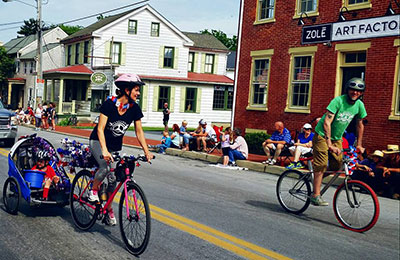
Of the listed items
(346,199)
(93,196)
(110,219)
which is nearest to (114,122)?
(93,196)

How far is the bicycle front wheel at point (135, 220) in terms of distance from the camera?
16.3ft

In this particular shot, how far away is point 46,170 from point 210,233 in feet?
8.08

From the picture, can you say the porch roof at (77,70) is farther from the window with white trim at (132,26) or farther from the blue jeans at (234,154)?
the blue jeans at (234,154)

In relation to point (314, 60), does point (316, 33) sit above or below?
above

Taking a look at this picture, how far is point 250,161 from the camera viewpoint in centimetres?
1515

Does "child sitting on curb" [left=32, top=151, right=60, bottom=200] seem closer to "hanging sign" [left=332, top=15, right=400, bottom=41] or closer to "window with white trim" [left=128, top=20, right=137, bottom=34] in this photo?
"hanging sign" [left=332, top=15, right=400, bottom=41]

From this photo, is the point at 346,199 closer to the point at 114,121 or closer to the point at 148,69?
the point at 114,121

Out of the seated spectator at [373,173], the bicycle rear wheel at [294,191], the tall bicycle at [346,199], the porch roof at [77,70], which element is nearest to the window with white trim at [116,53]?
the porch roof at [77,70]

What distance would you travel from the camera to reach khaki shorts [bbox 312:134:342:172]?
7.45 m

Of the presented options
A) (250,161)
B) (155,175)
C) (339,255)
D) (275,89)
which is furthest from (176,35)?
(339,255)

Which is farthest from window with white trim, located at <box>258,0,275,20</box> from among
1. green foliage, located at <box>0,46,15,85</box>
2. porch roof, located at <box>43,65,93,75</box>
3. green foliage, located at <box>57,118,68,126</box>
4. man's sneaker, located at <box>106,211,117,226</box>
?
green foliage, located at <box>0,46,15,85</box>

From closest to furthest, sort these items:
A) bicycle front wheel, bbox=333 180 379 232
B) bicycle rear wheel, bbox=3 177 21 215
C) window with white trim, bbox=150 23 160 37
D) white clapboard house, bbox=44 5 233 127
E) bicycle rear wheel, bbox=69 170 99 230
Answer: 1. bicycle rear wheel, bbox=69 170 99 230
2. bicycle rear wheel, bbox=3 177 21 215
3. bicycle front wheel, bbox=333 180 379 232
4. white clapboard house, bbox=44 5 233 127
5. window with white trim, bbox=150 23 160 37

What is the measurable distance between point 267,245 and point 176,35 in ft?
121

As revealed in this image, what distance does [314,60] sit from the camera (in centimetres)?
1791
